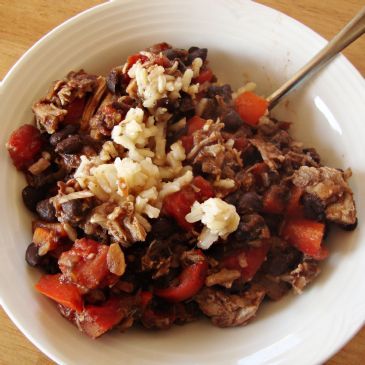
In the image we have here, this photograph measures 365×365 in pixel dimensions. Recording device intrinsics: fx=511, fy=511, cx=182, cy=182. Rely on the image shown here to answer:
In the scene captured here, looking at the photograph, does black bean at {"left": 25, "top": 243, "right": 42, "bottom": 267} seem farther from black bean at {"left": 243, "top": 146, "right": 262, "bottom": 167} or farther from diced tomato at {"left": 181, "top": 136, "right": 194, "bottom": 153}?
black bean at {"left": 243, "top": 146, "right": 262, "bottom": 167}

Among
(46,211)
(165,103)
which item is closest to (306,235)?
(165,103)

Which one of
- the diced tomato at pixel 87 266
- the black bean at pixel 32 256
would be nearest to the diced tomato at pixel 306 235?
the diced tomato at pixel 87 266

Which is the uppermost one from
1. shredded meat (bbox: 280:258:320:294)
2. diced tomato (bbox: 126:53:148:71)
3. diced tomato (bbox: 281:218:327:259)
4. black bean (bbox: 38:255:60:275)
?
diced tomato (bbox: 126:53:148:71)

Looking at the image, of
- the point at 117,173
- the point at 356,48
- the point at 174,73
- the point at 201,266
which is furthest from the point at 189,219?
the point at 356,48

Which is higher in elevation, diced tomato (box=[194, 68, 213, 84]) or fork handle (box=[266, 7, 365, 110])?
fork handle (box=[266, 7, 365, 110])

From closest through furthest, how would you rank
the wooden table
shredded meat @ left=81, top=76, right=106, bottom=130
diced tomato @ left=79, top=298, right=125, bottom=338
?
1. diced tomato @ left=79, top=298, right=125, bottom=338
2. shredded meat @ left=81, top=76, right=106, bottom=130
3. the wooden table

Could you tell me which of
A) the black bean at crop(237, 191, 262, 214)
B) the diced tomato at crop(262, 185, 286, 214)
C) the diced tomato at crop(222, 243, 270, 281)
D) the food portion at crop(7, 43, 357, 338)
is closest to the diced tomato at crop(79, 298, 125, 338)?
the food portion at crop(7, 43, 357, 338)
